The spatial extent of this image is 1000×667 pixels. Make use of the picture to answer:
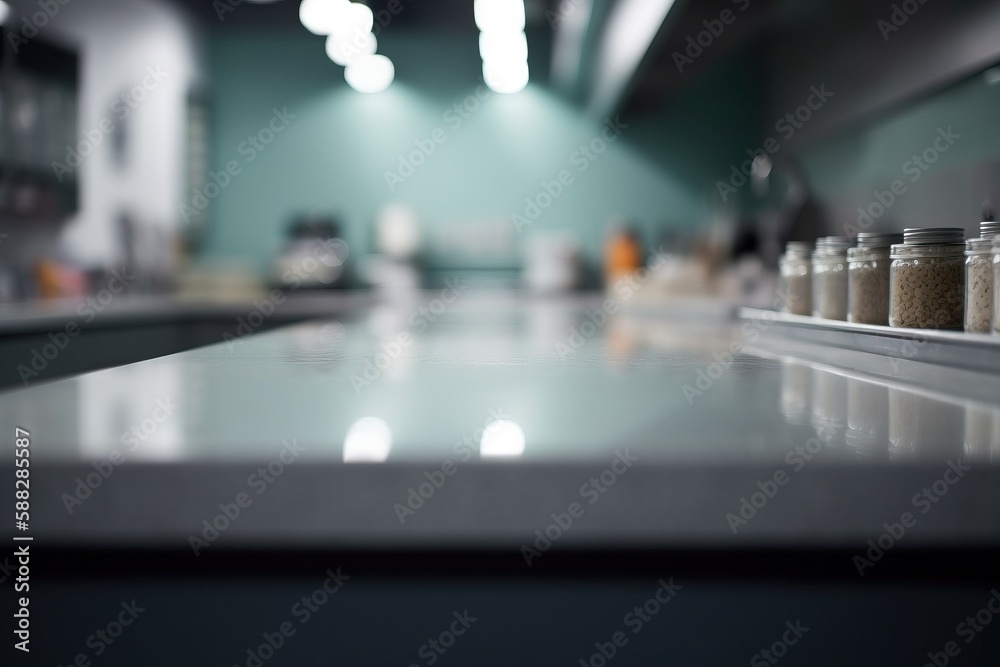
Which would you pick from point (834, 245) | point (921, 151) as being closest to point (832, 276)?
point (834, 245)

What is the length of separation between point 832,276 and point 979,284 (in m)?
0.31

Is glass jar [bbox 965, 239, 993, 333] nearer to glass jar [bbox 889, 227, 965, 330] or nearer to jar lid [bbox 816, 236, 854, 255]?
glass jar [bbox 889, 227, 965, 330]

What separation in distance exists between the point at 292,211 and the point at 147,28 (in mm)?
912

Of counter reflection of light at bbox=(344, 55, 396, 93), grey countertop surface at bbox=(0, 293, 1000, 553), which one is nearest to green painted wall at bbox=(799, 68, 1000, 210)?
grey countertop surface at bbox=(0, 293, 1000, 553)

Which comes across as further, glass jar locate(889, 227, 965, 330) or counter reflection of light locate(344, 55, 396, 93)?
counter reflection of light locate(344, 55, 396, 93)

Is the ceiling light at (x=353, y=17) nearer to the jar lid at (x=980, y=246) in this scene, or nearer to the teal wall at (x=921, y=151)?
the teal wall at (x=921, y=151)

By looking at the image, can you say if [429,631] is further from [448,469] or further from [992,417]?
[992,417]

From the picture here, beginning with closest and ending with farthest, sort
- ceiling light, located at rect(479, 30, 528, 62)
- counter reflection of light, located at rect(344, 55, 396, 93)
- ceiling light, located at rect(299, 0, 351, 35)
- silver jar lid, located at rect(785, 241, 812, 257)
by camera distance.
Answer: silver jar lid, located at rect(785, 241, 812, 257), ceiling light, located at rect(299, 0, 351, 35), ceiling light, located at rect(479, 30, 528, 62), counter reflection of light, located at rect(344, 55, 396, 93)

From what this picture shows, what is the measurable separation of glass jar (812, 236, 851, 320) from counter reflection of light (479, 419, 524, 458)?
70 centimetres

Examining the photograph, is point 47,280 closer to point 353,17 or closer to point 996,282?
point 353,17

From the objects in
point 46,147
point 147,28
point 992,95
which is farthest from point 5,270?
point 992,95

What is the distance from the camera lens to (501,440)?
1.25ft

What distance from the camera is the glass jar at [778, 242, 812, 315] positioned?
3.70 ft

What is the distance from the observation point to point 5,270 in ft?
7.73
